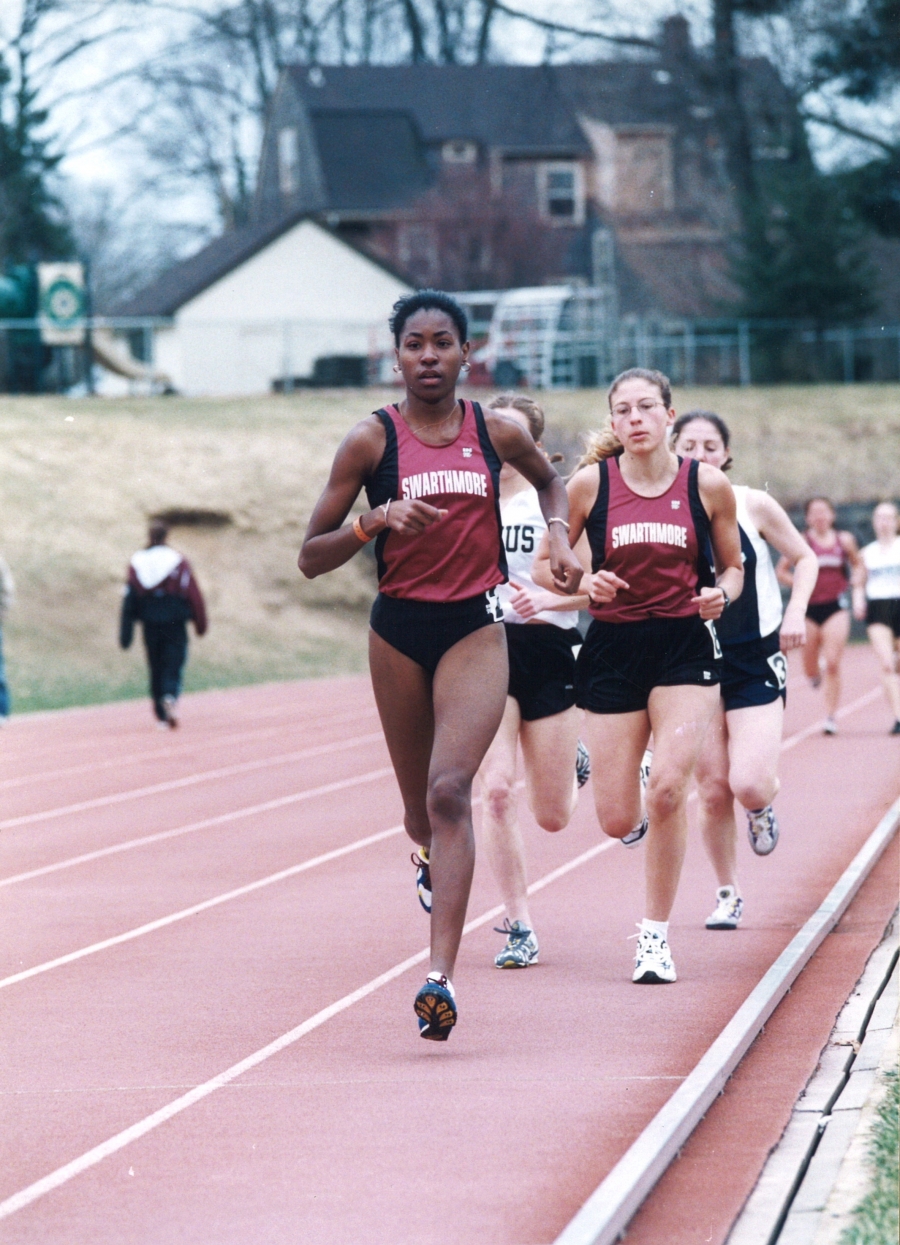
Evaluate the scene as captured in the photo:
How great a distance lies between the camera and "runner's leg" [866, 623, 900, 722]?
17344 millimetres

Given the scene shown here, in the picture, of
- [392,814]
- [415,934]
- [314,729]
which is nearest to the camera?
[415,934]

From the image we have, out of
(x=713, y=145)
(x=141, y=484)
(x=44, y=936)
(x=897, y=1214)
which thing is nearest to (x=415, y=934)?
(x=44, y=936)

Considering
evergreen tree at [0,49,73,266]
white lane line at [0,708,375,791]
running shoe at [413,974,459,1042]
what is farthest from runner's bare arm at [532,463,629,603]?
evergreen tree at [0,49,73,266]

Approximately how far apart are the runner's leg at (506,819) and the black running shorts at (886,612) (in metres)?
10.0

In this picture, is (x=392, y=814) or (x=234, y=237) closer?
(x=392, y=814)

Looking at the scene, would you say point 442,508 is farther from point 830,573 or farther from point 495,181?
point 495,181

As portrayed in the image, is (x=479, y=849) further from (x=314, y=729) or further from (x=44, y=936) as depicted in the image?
(x=314, y=729)

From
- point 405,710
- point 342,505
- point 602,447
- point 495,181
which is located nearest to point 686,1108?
point 405,710

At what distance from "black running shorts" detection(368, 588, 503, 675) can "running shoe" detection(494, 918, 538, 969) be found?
1742 millimetres

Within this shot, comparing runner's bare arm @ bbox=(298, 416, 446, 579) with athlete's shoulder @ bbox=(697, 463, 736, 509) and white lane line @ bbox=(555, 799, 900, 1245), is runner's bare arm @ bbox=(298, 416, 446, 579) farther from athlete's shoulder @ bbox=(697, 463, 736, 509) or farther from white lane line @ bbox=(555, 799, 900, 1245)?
white lane line @ bbox=(555, 799, 900, 1245)

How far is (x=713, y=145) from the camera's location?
5181cm

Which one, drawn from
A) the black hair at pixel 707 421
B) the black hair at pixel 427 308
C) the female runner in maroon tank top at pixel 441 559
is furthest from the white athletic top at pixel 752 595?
the black hair at pixel 427 308

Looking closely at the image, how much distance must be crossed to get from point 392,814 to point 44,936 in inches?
180

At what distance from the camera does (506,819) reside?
7.83m
